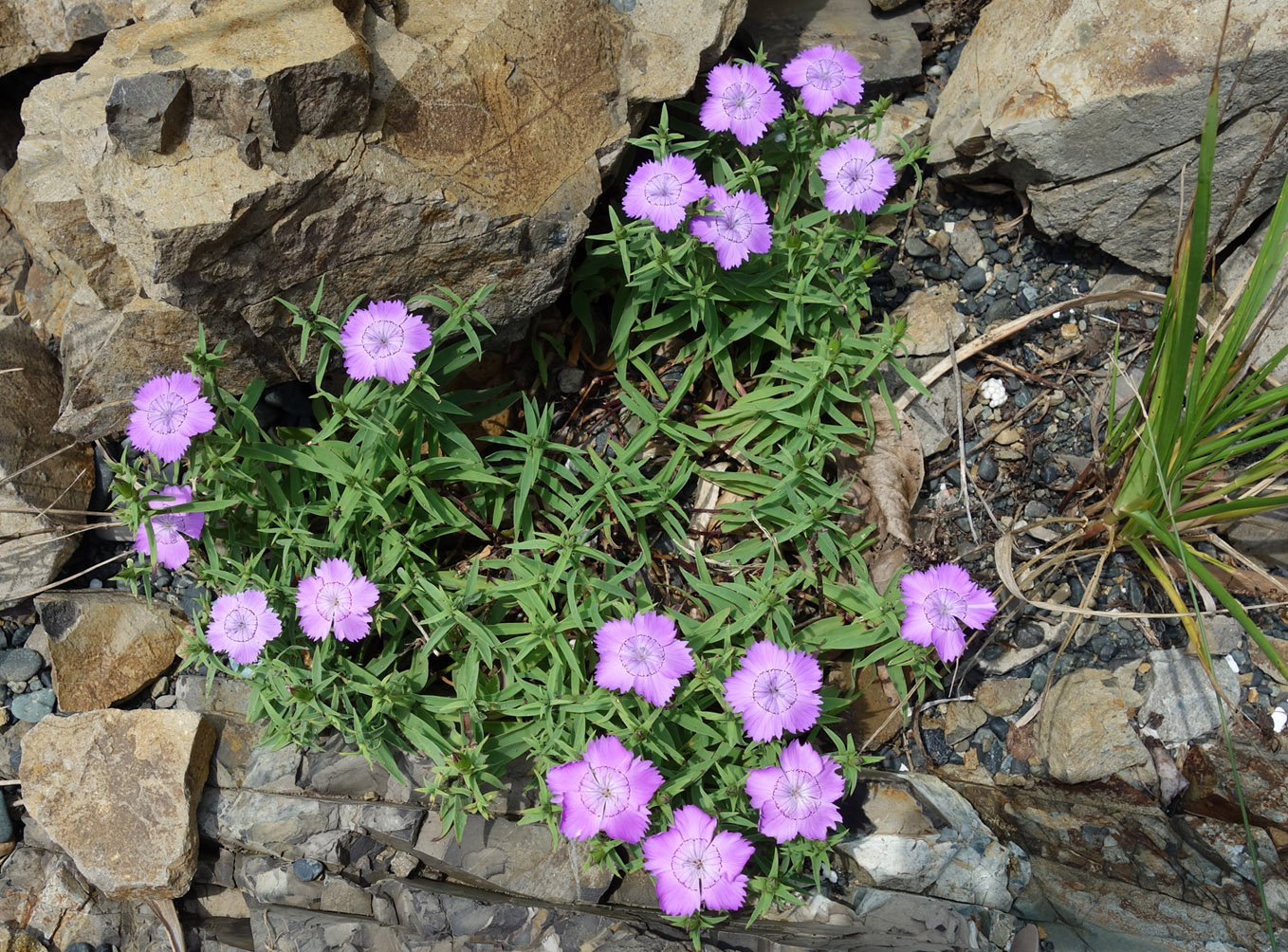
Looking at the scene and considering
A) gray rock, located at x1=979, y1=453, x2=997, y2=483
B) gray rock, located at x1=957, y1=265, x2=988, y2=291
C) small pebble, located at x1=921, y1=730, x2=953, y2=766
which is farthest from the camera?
gray rock, located at x1=957, y1=265, x2=988, y2=291

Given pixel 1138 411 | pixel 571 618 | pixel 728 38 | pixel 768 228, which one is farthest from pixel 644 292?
pixel 1138 411

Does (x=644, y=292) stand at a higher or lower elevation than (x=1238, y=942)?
higher

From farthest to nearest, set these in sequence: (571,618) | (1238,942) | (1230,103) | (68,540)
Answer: (68,540) < (1230,103) < (571,618) < (1238,942)

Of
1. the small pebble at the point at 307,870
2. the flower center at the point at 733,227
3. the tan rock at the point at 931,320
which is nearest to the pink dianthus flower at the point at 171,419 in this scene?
the small pebble at the point at 307,870

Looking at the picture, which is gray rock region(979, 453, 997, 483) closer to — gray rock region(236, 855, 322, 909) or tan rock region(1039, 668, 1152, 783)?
tan rock region(1039, 668, 1152, 783)

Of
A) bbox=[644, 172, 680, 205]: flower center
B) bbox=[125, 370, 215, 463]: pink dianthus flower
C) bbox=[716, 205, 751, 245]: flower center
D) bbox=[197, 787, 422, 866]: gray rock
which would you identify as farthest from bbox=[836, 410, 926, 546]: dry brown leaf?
bbox=[125, 370, 215, 463]: pink dianthus flower

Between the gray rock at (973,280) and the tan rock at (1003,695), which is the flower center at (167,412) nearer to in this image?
the tan rock at (1003,695)

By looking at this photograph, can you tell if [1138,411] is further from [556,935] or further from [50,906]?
[50,906]
